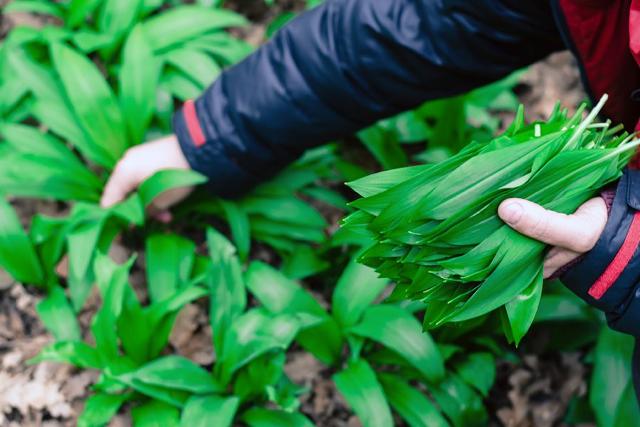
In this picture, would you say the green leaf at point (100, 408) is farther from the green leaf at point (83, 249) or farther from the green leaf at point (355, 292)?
the green leaf at point (355, 292)

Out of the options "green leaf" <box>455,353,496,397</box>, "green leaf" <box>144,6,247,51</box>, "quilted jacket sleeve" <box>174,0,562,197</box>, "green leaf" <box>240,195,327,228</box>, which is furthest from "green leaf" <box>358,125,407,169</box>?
"green leaf" <box>455,353,496,397</box>

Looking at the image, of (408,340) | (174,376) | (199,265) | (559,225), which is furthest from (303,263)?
(559,225)

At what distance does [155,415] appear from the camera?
179 centimetres

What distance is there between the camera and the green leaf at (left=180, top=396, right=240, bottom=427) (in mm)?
1725

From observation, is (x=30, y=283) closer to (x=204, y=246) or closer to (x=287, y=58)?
(x=204, y=246)

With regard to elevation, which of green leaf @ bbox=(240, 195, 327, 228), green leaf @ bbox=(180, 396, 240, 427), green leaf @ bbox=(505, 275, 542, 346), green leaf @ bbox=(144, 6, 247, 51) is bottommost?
green leaf @ bbox=(180, 396, 240, 427)

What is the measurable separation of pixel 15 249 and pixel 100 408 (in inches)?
21.0

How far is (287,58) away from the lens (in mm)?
1873

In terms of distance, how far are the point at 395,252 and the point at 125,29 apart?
152 centimetres

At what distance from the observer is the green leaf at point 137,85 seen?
7.27ft

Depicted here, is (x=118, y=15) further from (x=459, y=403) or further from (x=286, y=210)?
(x=459, y=403)

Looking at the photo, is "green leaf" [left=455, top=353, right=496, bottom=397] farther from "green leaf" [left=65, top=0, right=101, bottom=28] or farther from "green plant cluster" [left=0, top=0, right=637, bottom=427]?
"green leaf" [left=65, top=0, right=101, bottom=28]

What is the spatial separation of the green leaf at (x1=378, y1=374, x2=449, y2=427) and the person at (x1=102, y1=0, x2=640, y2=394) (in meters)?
0.64

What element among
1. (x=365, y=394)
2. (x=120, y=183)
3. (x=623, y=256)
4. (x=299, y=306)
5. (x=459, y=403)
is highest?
(x=623, y=256)
